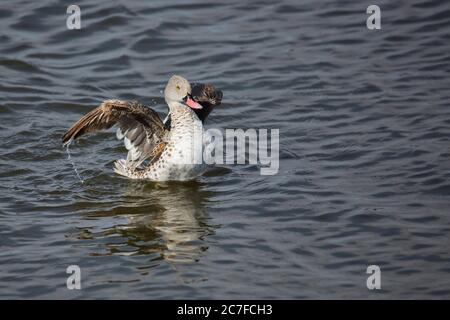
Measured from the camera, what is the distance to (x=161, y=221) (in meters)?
8.29

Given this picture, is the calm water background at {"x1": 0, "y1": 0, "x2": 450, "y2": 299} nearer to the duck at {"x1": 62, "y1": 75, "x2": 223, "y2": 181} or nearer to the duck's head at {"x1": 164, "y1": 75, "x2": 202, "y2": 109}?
the duck at {"x1": 62, "y1": 75, "x2": 223, "y2": 181}

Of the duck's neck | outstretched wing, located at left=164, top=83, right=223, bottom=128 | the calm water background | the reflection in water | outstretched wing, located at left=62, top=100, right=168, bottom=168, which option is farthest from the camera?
outstretched wing, located at left=164, top=83, right=223, bottom=128

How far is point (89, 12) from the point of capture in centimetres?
1377

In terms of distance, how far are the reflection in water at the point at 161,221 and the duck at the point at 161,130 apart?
198mm

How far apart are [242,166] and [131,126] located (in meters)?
1.26

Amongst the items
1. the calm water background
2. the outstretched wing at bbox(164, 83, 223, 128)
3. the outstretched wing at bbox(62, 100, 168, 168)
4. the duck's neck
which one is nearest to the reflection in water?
the calm water background

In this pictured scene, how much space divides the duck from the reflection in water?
198 mm

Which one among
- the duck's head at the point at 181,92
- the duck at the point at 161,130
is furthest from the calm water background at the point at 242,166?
the duck's head at the point at 181,92

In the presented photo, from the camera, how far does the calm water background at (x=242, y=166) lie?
7.22m

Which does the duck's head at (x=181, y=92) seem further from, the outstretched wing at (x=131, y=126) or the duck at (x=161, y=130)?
the outstretched wing at (x=131, y=126)

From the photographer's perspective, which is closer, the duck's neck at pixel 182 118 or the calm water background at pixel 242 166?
the calm water background at pixel 242 166

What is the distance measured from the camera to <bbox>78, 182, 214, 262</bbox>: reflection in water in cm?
766

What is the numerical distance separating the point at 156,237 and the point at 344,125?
3.21m
